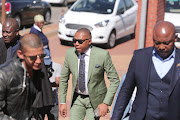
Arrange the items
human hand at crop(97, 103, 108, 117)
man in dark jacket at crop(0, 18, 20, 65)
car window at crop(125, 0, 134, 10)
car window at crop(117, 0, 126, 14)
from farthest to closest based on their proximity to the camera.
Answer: car window at crop(125, 0, 134, 10) < car window at crop(117, 0, 126, 14) < man in dark jacket at crop(0, 18, 20, 65) < human hand at crop(97, 103, 108, 117)

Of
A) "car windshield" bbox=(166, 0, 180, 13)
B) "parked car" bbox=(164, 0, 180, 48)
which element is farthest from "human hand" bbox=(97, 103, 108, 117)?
"car windshield" bbox=(166, 0, 180, 13)

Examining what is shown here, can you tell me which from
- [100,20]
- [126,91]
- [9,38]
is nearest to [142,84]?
[126,91]

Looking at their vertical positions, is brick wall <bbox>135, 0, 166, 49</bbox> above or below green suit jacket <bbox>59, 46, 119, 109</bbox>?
below

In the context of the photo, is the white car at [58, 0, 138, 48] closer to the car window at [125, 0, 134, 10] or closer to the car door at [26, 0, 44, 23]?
the car window at [125, 0, 134, 10]

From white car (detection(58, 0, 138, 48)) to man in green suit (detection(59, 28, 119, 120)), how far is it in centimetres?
883

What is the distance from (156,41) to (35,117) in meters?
1.46

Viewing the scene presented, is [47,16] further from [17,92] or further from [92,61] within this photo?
[17,92]

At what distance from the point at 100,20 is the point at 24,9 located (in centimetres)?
454

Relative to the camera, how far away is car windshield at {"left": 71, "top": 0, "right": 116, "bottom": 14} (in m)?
15.7

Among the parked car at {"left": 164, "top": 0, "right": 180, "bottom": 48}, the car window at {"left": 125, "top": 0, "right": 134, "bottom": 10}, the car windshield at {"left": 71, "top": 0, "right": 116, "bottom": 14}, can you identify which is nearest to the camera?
the parked car at {"left": 164, "top": 0, "right": 180, "bottom": 48}

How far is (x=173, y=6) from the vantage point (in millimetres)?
12133

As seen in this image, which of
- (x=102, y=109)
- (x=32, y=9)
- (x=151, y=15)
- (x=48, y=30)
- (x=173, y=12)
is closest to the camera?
(x=102, y=109)

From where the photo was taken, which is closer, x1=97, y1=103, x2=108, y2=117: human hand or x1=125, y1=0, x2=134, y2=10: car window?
x1=97, y1=103, x2=108, y2=117: human hand

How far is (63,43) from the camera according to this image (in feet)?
53.8
